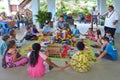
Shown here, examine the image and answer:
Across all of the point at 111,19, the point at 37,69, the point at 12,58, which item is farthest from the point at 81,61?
the point at 111,19

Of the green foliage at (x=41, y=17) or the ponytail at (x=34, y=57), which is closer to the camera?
the ponytail at (x=34, y=57)

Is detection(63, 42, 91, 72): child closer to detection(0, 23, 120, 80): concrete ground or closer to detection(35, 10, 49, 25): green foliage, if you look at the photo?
detection(0, 23, 120, 80): concrete ground

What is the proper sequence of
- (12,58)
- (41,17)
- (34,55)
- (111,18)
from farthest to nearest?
(41,17), (111,18), (12,58), (34,55)

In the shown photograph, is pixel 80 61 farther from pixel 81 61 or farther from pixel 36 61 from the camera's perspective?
pixel 36 61

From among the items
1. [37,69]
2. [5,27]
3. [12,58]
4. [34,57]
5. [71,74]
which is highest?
[5,27]

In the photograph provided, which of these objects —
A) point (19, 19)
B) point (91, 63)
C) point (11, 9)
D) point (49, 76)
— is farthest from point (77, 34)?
point (11, 9)

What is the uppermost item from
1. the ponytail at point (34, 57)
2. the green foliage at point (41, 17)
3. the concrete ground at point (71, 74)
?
the green foliage at point (41, 17)

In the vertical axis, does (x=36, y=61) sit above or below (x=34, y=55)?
below

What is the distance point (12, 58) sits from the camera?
14.4 ft

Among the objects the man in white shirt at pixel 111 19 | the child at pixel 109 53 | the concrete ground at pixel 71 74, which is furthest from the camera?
the man in white shirt at pixel 111 19

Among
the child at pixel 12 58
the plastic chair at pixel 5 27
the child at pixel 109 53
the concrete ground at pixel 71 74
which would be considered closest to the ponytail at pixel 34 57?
the concrete ground at pixel 71 74

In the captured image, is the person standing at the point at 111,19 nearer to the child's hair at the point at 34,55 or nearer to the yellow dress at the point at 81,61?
the yellow dress at the point at 81,61

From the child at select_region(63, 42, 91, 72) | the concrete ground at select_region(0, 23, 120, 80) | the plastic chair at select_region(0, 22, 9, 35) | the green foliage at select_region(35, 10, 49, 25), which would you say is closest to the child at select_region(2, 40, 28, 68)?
the concrete ground at select_region(0, 23, 120, 80)

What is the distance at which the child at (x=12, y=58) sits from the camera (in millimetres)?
4348
